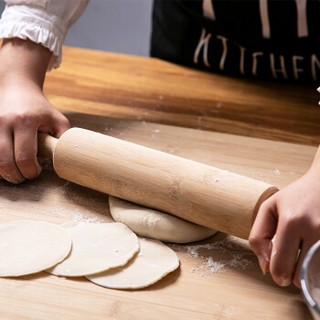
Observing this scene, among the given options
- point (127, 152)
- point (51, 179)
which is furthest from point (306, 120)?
point (51, 179)

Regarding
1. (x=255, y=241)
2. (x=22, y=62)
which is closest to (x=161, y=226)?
(x=255, y=241)

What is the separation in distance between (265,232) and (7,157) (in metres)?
0.69

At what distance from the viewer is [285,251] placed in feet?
2.97

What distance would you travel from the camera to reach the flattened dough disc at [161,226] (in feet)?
3.73

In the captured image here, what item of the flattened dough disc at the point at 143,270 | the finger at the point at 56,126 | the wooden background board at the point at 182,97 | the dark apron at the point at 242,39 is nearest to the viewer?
the flattened dough disc at the point at 143,270

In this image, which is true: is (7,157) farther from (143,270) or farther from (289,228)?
(289,228)

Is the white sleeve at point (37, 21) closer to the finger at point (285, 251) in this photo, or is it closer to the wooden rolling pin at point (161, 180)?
the wooden rolling pin at point (161, 180)

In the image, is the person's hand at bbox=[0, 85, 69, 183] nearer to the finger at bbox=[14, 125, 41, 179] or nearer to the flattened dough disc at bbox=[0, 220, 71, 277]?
the finger at bbox=[14, 125, 41, 179]

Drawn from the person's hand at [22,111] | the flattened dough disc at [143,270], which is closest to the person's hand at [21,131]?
the person's hand at [22,111]

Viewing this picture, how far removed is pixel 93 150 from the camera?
4.12ft

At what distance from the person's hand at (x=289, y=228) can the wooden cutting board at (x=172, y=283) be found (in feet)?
0.29

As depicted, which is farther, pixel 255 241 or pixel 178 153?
pixel 178 153

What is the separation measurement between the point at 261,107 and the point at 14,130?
3.14 feet

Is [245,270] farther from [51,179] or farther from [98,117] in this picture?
[98,117]
